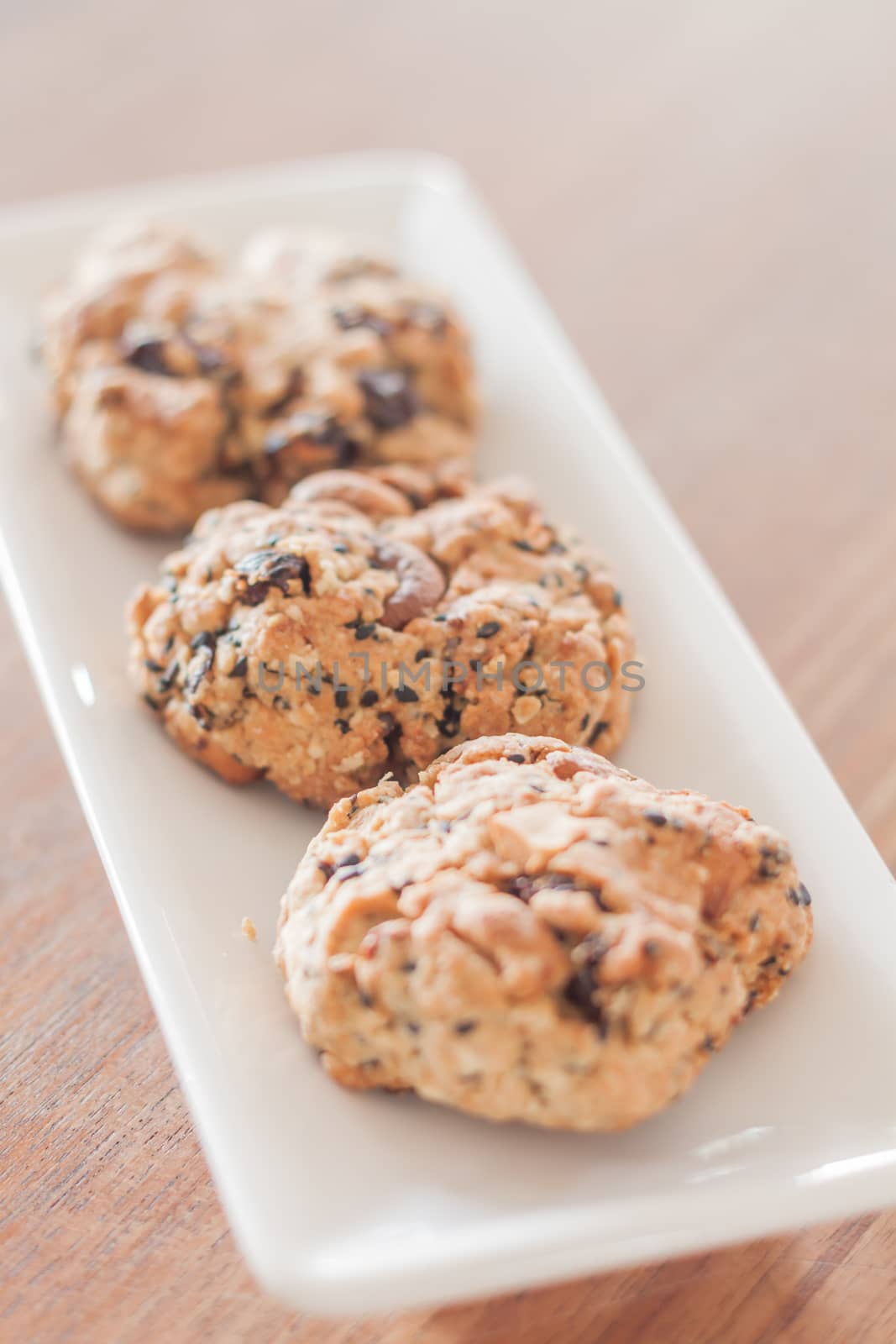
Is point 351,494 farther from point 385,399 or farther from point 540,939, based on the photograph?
point 540,939

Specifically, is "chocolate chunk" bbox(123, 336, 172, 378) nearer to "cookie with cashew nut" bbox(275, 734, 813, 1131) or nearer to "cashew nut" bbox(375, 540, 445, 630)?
"cashew nut" bbox(375, 540, 445, 630)

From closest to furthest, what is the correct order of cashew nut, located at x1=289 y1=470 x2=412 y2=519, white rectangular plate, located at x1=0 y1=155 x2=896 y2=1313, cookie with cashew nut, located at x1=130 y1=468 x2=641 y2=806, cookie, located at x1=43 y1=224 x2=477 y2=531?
white rectangular plate, located at x1=0 y1=155 x2=896 y2=1313 → cookie with cashew nut, located at x1=130 y1=468 x2=641 y2=806 → cashew nut, located at x1=289 y1=470 x2=412 y2=519 → cookie, located at x1=43 y1=224 x2=477 y2=531

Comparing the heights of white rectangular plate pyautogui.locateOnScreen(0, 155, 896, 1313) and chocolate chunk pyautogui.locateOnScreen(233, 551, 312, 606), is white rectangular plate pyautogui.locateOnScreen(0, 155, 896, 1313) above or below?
below

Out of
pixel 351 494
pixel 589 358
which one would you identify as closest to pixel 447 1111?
pixel 351 494

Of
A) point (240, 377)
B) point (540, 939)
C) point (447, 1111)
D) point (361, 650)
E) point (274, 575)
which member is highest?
point (240, 377)

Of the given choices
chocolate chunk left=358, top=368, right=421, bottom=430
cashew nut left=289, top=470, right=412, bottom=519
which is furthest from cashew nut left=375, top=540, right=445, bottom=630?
chocolate chunk left=358, top=368, right=421, bottom=430

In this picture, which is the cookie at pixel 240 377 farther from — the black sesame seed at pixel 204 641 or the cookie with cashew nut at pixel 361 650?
the black sesame seed at pixel 204 641

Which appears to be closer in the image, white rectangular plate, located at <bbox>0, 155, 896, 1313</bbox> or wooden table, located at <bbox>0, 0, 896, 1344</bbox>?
white rectangular plate, located at <bbox>0, 155, 896, 1313</bbox>
